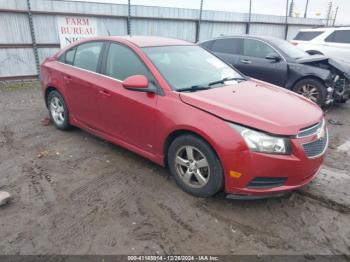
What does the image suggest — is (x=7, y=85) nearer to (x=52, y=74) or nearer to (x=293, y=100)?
(x=52, y=74)

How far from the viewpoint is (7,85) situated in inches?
349

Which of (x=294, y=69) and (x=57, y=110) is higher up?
(x=294, y=69)

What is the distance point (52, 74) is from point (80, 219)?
2.94 metres

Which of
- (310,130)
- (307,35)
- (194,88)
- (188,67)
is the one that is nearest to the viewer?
(310,130)

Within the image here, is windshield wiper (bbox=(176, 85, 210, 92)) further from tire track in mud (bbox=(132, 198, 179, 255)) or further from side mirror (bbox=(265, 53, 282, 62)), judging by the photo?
side mirror (bbox=(265, 53, 282, 62))

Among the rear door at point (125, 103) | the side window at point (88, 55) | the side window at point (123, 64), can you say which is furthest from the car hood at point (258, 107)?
the side window at point (88, 55)

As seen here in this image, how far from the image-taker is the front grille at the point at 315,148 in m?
3.00

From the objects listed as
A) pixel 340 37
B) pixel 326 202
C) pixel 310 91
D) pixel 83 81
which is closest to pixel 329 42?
pixel 340 37

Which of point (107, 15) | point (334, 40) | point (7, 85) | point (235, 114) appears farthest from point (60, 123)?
point (334, 40)

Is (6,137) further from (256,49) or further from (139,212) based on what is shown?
(256,49)

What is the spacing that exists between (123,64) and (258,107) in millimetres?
1842

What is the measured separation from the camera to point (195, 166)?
3275 millimetres

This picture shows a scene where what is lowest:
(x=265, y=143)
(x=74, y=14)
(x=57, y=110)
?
(x=57, y=110)

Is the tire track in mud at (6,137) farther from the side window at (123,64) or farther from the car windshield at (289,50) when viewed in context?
the car windshield at (289,50)
